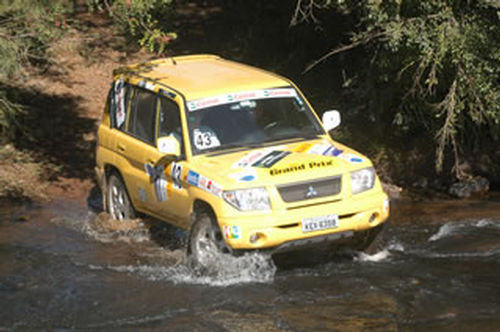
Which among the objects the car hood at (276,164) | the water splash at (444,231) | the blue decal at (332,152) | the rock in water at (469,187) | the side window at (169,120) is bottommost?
the rock in water at (469,187)

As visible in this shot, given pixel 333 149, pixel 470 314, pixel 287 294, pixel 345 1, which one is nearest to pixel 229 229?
pixel 287 294

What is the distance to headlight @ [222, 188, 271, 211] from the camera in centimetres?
827

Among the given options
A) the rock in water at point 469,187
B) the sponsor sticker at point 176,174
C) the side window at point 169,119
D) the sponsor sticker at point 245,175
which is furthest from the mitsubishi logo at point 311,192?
the rock in water at point 469,187

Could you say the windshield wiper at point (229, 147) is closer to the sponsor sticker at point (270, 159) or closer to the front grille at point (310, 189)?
the sponsor sticker at point (270, 159)

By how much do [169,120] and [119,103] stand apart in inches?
55.6

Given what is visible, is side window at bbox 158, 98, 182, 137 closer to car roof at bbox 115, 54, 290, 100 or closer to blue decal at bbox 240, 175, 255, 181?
car roof at bbox 115, 54, 290, 100

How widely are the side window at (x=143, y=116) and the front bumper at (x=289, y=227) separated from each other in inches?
82.5

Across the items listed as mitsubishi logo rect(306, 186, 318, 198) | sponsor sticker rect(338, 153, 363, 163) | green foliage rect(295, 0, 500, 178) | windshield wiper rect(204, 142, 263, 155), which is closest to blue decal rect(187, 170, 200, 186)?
windshield wiper rect(204, 142, 263, 155)

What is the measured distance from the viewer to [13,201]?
13.0 m

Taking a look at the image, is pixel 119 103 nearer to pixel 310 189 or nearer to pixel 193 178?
pixel 193 178

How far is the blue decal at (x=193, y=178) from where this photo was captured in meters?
8.80

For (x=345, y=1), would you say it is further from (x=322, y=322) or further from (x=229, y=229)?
(x=322, y=322)

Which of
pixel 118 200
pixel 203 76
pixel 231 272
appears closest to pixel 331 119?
pixel 203 76

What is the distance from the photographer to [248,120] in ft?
30.9
